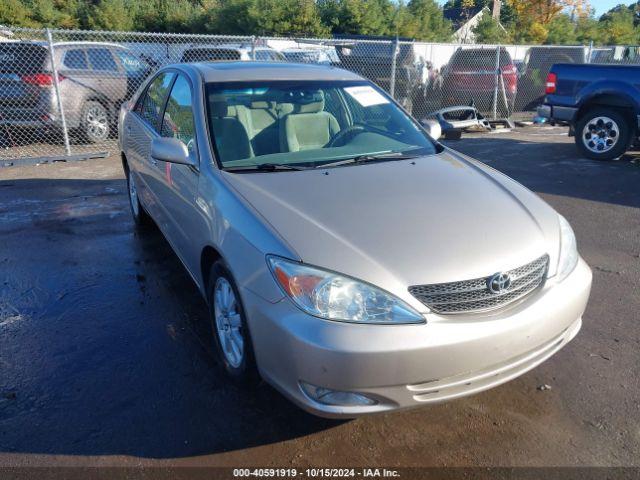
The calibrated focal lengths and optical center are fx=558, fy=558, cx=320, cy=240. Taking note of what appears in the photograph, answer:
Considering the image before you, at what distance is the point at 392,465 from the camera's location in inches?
98.7

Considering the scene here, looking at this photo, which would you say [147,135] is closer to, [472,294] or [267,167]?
[267,167]

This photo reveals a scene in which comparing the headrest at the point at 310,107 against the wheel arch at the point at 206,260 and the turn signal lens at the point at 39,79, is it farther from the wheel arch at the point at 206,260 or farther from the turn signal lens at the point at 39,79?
the turn signal lens at the point at 39,79

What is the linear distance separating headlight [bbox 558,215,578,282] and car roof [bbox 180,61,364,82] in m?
2.04

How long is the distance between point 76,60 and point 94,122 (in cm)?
107

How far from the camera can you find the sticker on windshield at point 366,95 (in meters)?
4.14

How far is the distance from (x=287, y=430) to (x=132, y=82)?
913cm

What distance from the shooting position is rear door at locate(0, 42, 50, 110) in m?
8.84

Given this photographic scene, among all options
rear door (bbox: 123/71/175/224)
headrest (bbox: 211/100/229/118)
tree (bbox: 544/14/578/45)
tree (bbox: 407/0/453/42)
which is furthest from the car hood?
tree (bbox: 544/14/578/45)

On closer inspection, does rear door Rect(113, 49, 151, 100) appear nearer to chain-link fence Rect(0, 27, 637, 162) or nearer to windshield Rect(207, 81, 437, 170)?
chain-link fence Rect(0, 27, 637, 162)

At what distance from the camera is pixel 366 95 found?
13.8ft

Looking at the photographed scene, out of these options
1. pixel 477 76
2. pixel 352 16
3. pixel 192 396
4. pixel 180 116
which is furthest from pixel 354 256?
pixel 352 16

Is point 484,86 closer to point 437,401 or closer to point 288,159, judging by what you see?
point 288,159

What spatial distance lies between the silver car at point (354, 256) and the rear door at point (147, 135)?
0.66 m

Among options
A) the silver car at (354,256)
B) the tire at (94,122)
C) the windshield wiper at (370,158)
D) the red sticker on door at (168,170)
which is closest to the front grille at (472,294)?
the silver car at (354,256)
